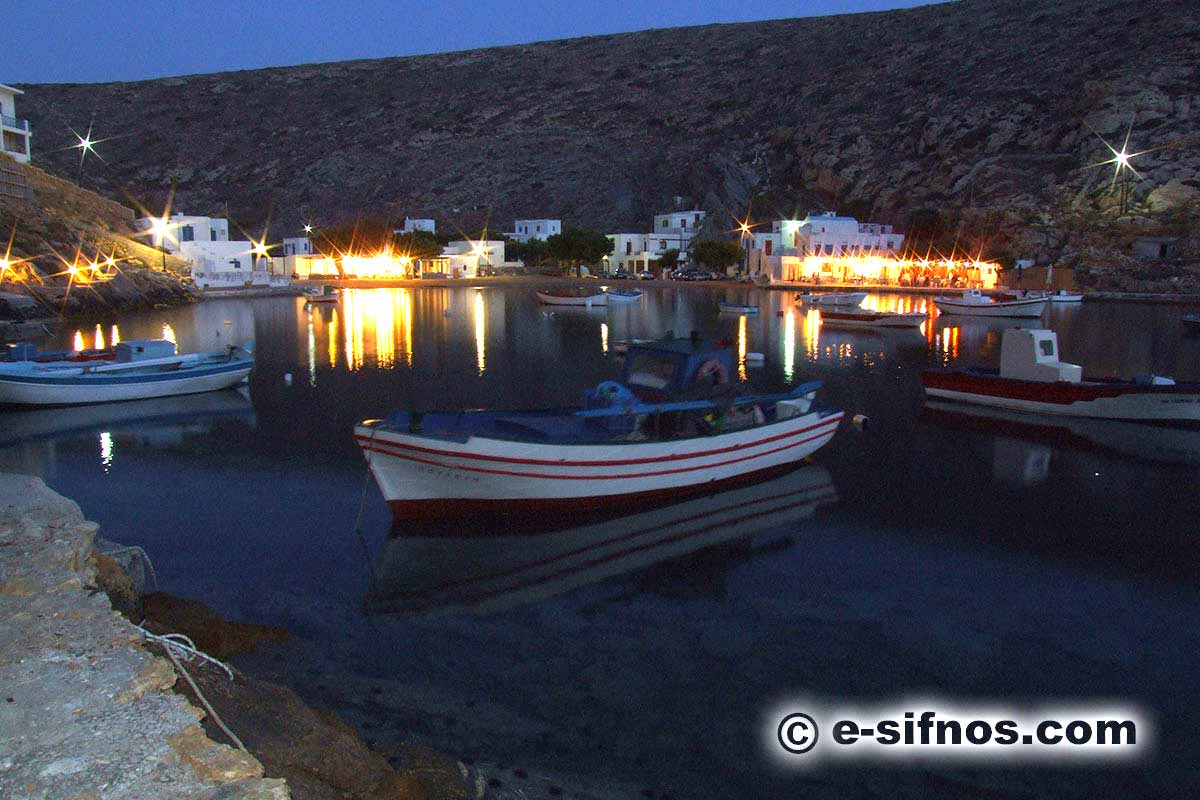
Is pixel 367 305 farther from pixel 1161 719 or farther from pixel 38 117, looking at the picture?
pixel 38 117

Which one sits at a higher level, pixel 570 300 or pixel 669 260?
pixel 669 260

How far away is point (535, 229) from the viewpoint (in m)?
115

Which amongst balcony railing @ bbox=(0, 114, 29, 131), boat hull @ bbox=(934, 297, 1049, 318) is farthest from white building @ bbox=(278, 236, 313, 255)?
boat hull @ bbox=(934, 297, 1049, 318)

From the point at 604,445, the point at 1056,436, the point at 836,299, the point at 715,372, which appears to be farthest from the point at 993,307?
the point at 604,445

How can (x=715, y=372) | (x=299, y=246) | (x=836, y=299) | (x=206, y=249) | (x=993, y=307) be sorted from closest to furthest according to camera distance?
1. (x=715, y=372)
2. (x=993, y=307)
3. (x=836, y=299)
4. (x=206, y=249)
5. (x=299, y=246)

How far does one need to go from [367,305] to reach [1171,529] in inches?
2120

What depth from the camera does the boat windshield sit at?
572 inches

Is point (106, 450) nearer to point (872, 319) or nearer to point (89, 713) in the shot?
point (89, 713)

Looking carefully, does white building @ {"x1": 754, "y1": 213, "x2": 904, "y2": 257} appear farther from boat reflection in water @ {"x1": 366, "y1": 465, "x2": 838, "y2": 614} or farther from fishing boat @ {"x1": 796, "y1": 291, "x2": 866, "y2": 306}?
boat reflection in water @ {"x1": 366, "y1": 465, "x2": 838, "y2": 614}

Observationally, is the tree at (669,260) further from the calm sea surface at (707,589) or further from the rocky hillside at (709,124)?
the calm sea surface at (707,589)

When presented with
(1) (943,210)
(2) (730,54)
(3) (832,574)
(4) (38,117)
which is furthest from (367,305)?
(4) (38,117)

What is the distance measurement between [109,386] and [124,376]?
0.42 meters

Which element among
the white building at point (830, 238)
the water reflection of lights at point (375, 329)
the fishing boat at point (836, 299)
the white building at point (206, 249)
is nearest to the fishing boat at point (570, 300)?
the water reflection of lights at point (375, 329)

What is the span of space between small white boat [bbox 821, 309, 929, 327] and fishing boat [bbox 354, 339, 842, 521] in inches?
1274
